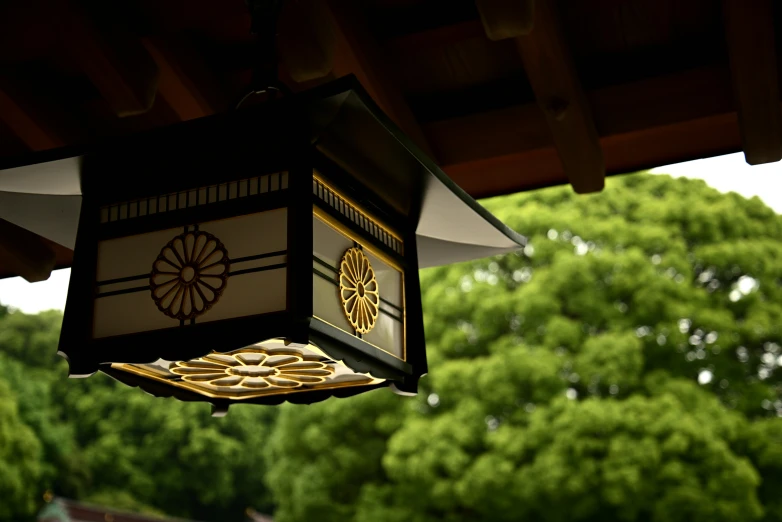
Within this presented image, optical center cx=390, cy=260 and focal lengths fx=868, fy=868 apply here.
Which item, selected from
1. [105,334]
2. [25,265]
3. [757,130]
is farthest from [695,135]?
[25,265]

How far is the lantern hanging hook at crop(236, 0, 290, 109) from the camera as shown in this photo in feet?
5.12

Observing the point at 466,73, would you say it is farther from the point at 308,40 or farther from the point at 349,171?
the point at 349,171

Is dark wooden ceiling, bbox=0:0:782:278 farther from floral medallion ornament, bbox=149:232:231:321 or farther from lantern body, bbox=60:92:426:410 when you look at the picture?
floral medallion ornament, bbox=149:232:231:321

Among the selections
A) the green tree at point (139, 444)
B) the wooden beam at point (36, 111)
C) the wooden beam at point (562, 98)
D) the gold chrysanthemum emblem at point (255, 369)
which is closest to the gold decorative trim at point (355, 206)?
the gold chrysanthemum emblem at point (255, 369)

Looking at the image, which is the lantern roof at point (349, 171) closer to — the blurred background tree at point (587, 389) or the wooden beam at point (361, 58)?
the wooden beam at point (361, 58)

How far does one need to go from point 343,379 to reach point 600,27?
110 cm

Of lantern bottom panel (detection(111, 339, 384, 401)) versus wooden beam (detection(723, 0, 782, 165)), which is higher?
wooden beam (detection(723, 0, 782, 165))

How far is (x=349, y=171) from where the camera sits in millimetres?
1545

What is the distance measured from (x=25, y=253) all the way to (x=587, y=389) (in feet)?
27.5

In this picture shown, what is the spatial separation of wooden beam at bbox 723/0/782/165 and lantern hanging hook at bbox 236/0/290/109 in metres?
0.92

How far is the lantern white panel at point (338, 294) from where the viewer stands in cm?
141

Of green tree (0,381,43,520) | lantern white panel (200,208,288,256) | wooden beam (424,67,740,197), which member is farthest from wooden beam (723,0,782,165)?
green tree (0,381,43,520)

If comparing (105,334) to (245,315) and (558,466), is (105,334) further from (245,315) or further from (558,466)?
(558,466)

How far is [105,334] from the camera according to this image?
58.0 inches
